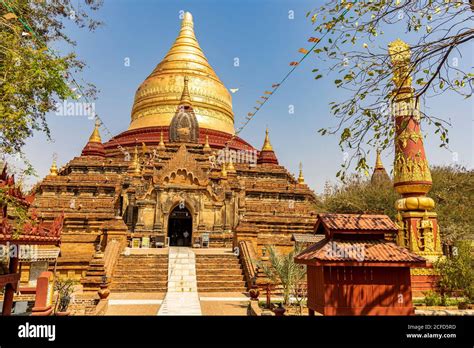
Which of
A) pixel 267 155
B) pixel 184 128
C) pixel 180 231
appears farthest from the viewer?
pixel 267 155

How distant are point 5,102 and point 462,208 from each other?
2634 centimetres

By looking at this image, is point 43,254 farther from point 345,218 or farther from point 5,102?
point 345,218

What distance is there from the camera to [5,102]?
8070 millimetres

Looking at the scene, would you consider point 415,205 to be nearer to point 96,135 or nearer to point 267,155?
point 267,155

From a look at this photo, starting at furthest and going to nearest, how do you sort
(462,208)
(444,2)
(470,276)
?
1. (462,208)
2. (470,276)
3. (444,2)

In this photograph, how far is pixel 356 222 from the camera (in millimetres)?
9734

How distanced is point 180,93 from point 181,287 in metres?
31.9

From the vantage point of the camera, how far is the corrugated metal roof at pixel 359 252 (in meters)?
8.92

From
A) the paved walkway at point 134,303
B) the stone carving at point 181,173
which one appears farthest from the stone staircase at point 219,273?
the stone carving at point 181,173

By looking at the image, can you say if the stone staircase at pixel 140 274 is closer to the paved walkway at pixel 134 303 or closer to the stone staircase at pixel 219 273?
the paved walkway at pixel 134 303

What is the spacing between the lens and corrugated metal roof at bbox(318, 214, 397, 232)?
31.3 feet

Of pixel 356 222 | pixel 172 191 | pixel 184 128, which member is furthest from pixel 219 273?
pixel 184 128

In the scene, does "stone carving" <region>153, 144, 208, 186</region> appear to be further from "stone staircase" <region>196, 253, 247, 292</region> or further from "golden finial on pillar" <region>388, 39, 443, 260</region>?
"golden finial on pillar" <region>388, 39, 443, 260</region>
